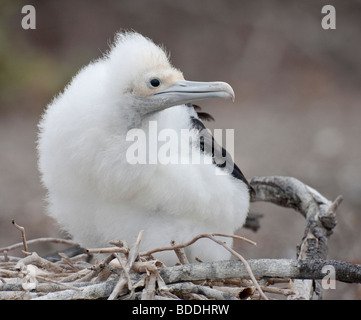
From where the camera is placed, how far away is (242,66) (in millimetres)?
14281

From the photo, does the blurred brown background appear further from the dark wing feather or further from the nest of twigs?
the nest of twigs

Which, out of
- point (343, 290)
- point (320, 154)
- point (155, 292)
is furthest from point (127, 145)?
point (320, 154)

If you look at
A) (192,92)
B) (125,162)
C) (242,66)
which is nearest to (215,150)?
(192,92)

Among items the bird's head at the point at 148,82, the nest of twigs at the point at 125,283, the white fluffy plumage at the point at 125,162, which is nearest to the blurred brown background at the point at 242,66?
the white fluffy plumage at the point at 125,162

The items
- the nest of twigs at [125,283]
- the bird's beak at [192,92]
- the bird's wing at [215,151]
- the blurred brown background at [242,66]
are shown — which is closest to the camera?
the nest of twigs at [125,283]

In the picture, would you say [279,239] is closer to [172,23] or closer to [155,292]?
[155,292]

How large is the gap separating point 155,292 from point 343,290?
165 inches

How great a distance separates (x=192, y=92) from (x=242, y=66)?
1018 centimetres

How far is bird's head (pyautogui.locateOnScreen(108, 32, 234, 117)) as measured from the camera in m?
4.29

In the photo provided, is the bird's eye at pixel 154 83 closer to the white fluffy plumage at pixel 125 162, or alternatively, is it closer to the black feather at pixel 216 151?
the white fluffy plumage at pixel 125 162

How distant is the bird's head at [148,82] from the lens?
4.29 m

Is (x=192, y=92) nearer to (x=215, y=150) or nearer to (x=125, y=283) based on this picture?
(x=215, y=150)

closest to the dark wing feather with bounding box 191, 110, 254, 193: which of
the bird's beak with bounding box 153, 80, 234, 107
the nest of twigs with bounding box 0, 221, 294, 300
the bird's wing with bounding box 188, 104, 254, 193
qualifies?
the bird's wing with bounding box 188, 104, 254, 193

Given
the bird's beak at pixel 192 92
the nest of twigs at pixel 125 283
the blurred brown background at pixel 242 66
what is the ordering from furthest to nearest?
1. the blurred brown background at pixel 242 66
2. the bird's beak at pixel 192 92
3. the nest of twigs at pixel 125 283
